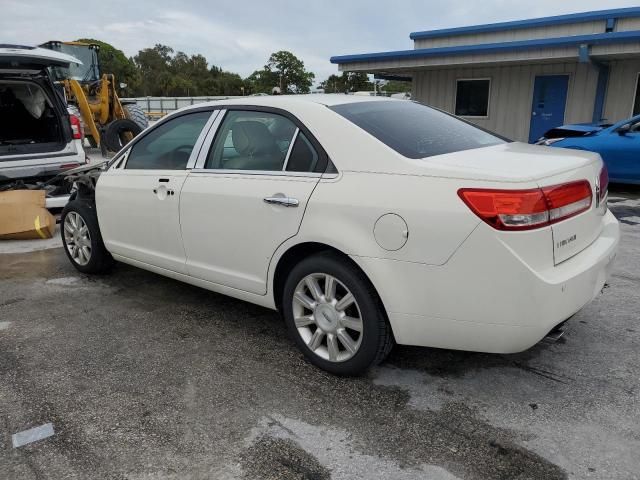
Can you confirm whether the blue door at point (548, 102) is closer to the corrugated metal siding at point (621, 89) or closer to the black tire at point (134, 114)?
the corrugated metal siding at point (621, 89)

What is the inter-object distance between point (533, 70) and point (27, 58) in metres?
11.3

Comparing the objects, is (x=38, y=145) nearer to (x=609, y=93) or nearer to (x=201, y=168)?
(x=201, y=168)

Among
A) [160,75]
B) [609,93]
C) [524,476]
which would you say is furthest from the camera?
[160,75]

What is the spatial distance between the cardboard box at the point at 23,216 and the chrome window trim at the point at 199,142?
347cm

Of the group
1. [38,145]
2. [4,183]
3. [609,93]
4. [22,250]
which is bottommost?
[22,250]

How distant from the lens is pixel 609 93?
1252cm

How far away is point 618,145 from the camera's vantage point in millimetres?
8781

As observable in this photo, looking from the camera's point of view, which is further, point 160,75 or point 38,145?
point 160,75

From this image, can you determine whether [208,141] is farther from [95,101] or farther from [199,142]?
[95,101]

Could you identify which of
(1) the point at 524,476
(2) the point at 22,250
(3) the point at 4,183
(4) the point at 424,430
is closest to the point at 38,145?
(3) the point at 4,183

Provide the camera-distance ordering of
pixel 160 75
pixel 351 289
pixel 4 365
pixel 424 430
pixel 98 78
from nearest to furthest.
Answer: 1. pixel 424 430
2. pixel 351 289
3. pixel 4 365
4. pixel 98 78
5. pixel 160 75

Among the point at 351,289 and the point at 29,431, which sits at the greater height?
the point at 351,289

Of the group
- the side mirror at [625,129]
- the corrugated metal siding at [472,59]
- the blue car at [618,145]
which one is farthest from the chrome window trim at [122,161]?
the corrugated metal siding at [472,59]

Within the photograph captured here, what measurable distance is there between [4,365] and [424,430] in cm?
250
